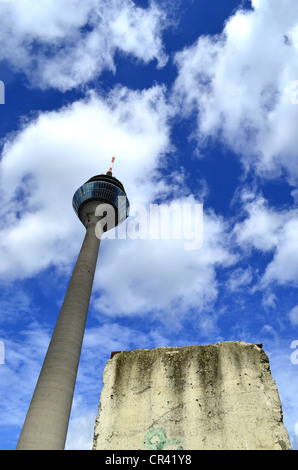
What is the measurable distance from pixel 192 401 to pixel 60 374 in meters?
10.7

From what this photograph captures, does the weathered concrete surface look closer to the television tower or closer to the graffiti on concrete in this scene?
the graffiti on concrete

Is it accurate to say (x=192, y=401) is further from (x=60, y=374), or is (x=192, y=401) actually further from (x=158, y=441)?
(x=60, y=374)

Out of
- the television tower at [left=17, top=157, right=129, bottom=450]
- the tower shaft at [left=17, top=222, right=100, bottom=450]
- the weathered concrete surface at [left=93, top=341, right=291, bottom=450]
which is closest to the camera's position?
the weathered concrete surface at [left=93, top=341, right=291, bottom=450]

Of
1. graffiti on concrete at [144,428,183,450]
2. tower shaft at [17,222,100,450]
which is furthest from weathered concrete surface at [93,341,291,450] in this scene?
tower shaft at [17,222,100,450]

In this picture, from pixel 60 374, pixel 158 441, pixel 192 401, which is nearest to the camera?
pixel 158 441

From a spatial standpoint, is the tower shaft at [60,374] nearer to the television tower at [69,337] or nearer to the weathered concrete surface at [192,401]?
the television tower at [69,337]

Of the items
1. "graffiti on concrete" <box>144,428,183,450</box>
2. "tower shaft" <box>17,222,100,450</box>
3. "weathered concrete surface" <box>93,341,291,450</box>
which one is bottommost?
"graffiti on concrete" <box>144,428,183,450</box>

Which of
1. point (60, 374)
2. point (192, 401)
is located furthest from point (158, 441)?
point (60, 374)

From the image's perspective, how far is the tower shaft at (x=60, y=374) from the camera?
12469 millimetres

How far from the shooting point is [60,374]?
14.0 metres

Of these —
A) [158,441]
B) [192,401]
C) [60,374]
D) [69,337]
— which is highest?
[69,337]

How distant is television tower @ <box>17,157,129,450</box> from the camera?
12609mm

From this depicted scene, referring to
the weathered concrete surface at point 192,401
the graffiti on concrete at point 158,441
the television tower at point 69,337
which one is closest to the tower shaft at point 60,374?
the television tower at point 69,337
